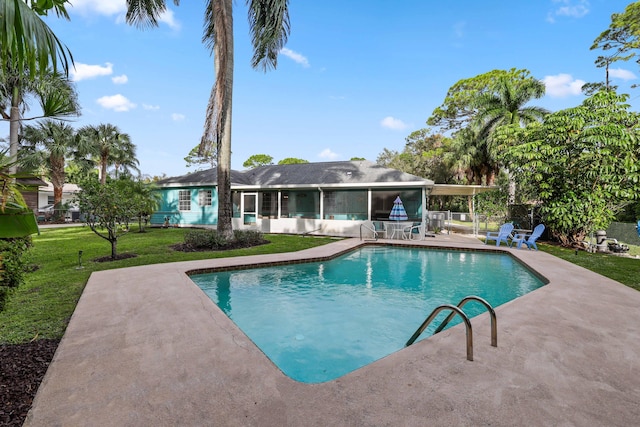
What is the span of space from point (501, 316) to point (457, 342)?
1469 mm

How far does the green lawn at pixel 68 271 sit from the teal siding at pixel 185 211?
5550mm

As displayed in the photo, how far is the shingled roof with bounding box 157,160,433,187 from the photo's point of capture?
50.0ft

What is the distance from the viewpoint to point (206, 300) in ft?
16.8

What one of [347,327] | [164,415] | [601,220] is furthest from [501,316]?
[601,220]

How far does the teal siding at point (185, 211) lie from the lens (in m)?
18.7

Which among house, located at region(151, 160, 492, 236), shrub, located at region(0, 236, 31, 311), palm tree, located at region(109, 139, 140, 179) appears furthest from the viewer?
palm tree, located at region(109, 139, 140, 179)

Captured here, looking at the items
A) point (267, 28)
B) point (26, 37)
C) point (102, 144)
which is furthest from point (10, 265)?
point (102, 144)

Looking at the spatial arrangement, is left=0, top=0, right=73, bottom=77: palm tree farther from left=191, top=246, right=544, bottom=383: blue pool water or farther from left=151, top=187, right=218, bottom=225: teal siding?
left=151, top=187, right=218, bottom=225: teal siding

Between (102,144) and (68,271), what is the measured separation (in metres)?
21.4

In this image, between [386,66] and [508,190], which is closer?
[508,190]

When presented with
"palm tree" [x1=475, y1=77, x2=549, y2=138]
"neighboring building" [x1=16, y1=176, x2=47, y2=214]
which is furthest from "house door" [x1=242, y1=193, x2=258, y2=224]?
"palm tree" [x1=475, y1=77, x2=549, y2=138]

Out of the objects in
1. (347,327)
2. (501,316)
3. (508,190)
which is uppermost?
(508,190)

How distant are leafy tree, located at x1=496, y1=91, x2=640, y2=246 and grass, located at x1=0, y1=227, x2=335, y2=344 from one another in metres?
10.1

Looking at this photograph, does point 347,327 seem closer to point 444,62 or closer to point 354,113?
point 444,62
